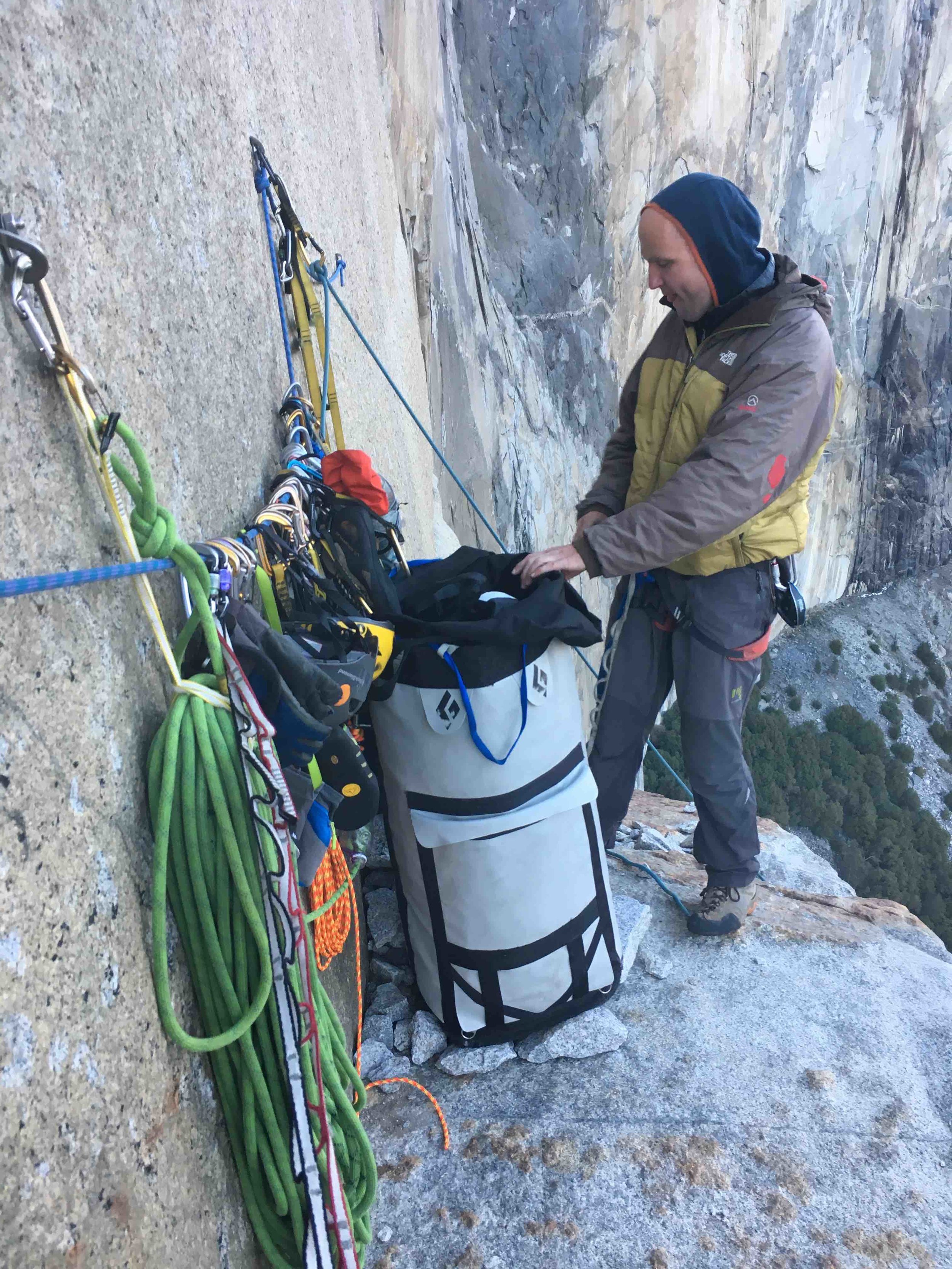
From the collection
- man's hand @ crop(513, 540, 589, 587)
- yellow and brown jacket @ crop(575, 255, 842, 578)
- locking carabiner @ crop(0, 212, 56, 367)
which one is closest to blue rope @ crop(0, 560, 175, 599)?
locking carabiner @ crop(0, 212, 56, 367)

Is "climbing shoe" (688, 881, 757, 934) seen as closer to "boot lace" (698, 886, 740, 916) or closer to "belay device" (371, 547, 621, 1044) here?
"boot lace" (698, 886, 740, 916)

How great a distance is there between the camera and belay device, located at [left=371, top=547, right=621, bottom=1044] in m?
1.44

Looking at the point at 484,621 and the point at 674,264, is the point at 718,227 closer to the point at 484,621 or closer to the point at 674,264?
the point at 674,264

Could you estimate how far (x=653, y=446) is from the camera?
1979mm

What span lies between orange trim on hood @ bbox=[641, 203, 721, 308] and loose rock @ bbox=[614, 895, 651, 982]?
1470 mm

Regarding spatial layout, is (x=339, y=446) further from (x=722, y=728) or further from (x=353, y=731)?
(x=722, y=728)

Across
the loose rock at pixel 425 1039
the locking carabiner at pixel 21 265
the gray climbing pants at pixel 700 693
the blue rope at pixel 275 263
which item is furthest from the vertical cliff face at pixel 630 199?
the loose rock at pixel 425 1039

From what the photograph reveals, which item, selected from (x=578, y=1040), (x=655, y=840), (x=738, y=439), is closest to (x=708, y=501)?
(x=738, y=439)

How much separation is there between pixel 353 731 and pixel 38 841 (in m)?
0.89

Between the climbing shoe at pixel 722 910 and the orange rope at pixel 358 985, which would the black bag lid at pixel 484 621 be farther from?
the climbing shoe at pixel 722 910

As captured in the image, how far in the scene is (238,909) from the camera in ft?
3.14

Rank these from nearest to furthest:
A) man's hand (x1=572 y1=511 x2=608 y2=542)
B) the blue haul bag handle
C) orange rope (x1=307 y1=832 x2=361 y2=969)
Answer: orange rope (x1=307 y1=832 x2=361 y2=969) < the blue haul bag handle < man's hand (x1=572 y1=511 x2=608 y2=542)

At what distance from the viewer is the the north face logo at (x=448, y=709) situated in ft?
4.70

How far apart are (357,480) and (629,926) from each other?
1.31 metres
